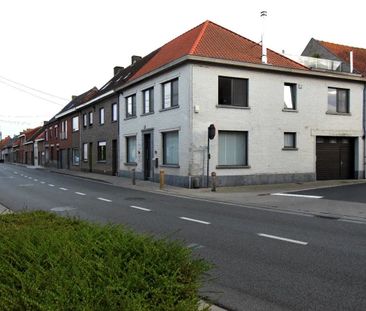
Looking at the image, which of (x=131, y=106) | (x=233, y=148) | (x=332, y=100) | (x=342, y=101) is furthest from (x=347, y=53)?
(x=131, y=106)

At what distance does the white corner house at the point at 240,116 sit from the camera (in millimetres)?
19969

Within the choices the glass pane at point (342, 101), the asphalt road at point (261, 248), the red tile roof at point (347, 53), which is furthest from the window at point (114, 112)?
the asphalt road at point (261, 248)

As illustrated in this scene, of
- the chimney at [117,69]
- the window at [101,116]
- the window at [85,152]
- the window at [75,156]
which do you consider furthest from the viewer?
the chimney at [117,69]

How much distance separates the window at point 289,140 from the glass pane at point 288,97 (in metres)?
1.47

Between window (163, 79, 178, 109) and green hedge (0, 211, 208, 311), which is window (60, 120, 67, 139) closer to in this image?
window (163, 79, 178, 109)

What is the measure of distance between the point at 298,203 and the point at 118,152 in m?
17.3

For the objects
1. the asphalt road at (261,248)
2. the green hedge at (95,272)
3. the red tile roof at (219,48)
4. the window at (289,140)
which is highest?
the red tile roof at (219,48)

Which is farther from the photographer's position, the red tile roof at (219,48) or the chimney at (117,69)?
the chimney at (117,69)

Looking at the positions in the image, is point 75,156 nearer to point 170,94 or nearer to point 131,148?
point 131,148

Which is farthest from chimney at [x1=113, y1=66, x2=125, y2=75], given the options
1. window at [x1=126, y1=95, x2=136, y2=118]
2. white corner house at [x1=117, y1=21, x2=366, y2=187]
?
white corner house at [x1=117, y1=21, x2=366, y2=187]

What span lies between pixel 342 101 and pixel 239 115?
24.6 feet

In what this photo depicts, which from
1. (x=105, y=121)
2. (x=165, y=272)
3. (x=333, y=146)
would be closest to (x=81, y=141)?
(x=105, y=121)

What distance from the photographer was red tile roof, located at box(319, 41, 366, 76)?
2695 centimetres

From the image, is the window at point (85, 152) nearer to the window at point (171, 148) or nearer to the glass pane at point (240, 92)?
the window at point (171, 148)
